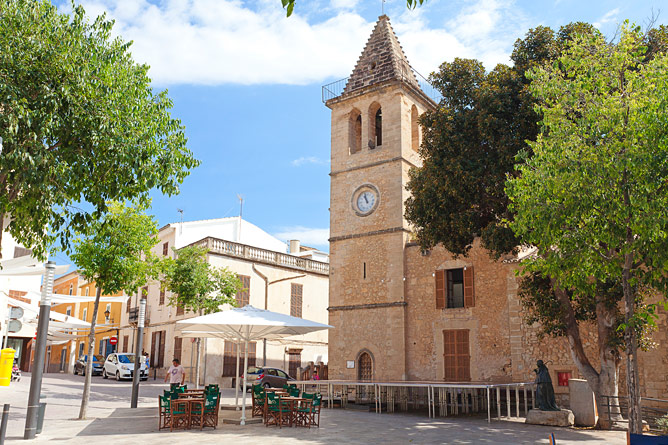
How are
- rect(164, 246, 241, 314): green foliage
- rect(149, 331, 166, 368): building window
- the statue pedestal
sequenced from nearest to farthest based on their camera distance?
the statue pedestal
rect(164, 246, 241, 314): green foliage
rect(149, 331, 166, 368): building window

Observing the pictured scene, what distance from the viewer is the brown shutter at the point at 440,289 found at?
69.4 ft

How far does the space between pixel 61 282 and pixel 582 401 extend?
5027 cm

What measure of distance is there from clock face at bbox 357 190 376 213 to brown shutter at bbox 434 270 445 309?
4.31 m

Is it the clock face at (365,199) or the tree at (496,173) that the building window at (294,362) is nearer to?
the clock face at (365,199)

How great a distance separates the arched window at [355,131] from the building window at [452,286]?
7.60 m

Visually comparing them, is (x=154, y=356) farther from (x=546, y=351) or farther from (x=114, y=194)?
(x=114, y=194)

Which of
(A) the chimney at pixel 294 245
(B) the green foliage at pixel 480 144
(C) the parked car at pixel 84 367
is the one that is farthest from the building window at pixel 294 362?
(B) the green foliage at pixel 480 144

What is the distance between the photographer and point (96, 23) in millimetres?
8609

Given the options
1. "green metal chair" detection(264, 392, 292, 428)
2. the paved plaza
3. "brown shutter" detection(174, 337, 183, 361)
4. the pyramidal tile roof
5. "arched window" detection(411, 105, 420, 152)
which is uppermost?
the pyramidal tile roof

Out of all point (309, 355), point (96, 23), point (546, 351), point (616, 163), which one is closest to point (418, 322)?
point (546, 351)

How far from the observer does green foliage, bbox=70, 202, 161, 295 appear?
44.1 ft

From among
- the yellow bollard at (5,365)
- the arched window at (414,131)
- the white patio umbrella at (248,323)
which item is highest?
the arched window at (414,131)

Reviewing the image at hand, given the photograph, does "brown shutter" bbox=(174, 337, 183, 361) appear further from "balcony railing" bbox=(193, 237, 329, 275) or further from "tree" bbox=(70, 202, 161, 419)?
"tree" bbox=(70, 202, 161, 419)

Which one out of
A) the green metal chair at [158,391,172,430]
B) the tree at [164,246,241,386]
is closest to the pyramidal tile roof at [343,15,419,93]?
the tree at [164,246,241,386]
